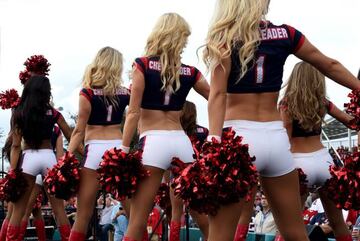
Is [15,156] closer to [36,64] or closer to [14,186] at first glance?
[14,186]

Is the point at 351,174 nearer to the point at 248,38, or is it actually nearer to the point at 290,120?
the point at 248,38

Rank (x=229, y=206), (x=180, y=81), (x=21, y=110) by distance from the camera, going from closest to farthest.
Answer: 1. (x=229, y=206)
2. (x=180, y=81)
3. (x=21, y=110)

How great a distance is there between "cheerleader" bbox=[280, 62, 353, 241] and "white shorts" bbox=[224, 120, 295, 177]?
6.29 ft

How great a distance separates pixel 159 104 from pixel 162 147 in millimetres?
382

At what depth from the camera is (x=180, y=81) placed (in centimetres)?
609

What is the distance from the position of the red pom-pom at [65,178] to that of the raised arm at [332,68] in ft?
10.7

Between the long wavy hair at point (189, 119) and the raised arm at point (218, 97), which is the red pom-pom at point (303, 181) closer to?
the raised arm at point (218, 97)

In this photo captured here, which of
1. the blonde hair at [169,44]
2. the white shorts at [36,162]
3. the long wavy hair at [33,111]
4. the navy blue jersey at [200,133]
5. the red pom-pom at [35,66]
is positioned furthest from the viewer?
the red pom-pom at [35,66]

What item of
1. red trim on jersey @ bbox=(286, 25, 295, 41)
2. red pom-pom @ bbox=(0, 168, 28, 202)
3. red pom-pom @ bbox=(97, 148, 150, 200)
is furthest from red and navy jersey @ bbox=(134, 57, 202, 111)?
red pom-pom @ bbox=(0, 168, 28, 202)

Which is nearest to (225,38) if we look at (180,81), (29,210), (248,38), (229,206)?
(248,38)

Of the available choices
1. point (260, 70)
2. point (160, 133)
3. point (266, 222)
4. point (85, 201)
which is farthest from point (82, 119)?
point (266, 222)

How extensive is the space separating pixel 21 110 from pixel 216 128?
4413mm

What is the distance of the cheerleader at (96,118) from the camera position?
6930mm

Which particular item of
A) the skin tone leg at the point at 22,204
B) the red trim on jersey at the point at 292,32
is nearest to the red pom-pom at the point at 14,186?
the skin tone leg at the point at 22,204
